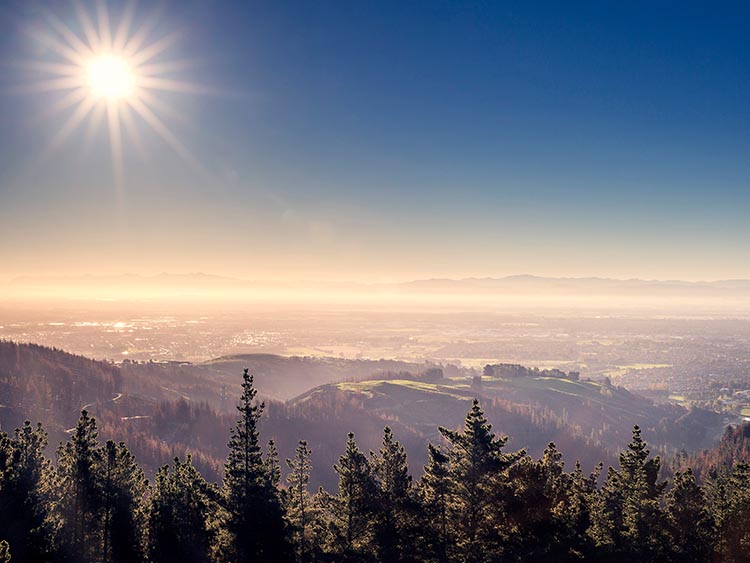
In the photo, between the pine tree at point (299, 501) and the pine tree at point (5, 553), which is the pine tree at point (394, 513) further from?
the pine tree at point (5, 553)

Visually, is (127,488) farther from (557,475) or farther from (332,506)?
(557,475)

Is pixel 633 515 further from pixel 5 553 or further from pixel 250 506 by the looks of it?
pixel 5 553

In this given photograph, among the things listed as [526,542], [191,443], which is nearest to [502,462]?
[526,542]

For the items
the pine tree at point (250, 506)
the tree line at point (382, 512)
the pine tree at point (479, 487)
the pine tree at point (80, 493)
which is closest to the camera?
the pine tree at point (479, 487)

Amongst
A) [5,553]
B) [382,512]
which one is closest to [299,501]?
[382,512]

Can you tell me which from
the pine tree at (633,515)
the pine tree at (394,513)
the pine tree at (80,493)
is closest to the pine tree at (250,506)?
the pine tree at (394,513)

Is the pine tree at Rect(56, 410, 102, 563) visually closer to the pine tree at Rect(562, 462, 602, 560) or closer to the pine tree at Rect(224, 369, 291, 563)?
the pine tree at Rect(224, 369, 291, 563)
